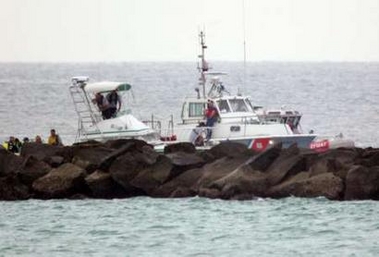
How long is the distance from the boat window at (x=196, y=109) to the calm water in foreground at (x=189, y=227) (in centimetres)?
975

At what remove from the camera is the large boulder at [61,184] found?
41.8 meters

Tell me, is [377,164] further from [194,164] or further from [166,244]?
[166,244]

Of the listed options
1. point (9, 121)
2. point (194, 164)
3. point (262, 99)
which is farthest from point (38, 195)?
point (262, 99)

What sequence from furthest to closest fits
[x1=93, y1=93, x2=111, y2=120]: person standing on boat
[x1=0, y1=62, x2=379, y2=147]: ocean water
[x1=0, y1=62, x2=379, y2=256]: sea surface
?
1. [x1=0, y1=62, x2=379, y2=147]: ocean water
2. [x1=93, y1=93, x2=111, y2=120]: person standing on boat
3. [x1=0, y1=62, x2=379, y2=256]: sea surface

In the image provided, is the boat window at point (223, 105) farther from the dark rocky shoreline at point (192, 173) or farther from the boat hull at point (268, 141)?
the dark rocky shoreline at point (192, 173)

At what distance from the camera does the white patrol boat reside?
1935 inches

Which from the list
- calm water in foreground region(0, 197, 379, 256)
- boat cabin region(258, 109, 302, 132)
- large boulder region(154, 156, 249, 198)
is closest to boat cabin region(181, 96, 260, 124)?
boat cabin region(258, 109, 302, 132)

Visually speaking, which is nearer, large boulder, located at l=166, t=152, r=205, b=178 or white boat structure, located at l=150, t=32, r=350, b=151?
large boulder, located at l=166, t=152, r=205, b=178

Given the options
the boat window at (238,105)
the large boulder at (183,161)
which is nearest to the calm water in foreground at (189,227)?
the large boulder at (183,161)

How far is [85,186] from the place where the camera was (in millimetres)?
42031

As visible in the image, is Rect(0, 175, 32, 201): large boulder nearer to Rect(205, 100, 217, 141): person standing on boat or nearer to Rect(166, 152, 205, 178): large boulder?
Rect(166, 152, 205, 178): large boulder

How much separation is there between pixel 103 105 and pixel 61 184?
7916mm

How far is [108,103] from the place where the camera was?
163ft

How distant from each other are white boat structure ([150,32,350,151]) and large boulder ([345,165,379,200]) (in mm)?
9058
